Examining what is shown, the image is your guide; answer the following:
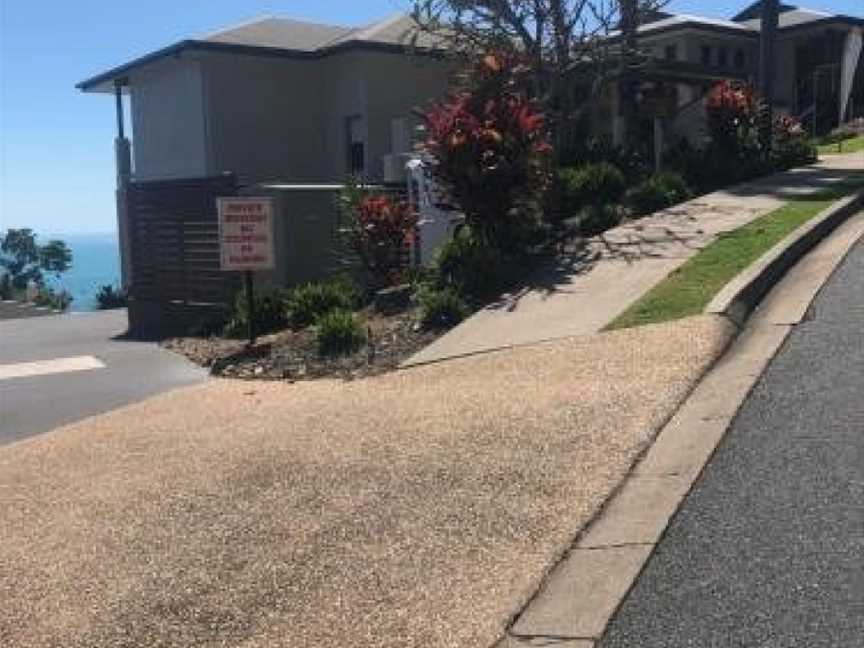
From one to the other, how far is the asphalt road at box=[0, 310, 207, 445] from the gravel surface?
3.89 feet

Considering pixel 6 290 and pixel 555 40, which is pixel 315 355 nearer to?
pixel 555 40

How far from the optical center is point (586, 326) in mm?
10508

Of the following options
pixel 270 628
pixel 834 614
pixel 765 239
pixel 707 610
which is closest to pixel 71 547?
pixel 270 628

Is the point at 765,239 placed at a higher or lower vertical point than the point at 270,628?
higher

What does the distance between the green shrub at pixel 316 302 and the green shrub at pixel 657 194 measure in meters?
3.99

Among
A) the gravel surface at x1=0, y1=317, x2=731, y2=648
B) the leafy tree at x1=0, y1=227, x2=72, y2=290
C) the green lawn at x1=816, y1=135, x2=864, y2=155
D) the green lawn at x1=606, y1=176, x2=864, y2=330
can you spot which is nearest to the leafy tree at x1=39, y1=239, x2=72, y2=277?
the leafy tree at x1=0, y1=227, x2=72, y2=290

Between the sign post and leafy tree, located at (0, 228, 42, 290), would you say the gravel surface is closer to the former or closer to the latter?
the sign post

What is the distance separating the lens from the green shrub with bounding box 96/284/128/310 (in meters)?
27.8

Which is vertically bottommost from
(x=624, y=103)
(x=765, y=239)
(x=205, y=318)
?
(x=205, y=318)

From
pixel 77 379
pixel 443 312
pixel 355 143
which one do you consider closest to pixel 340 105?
pixel 355 143

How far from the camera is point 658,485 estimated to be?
635cm

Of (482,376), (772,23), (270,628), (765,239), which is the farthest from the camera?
(772,23)

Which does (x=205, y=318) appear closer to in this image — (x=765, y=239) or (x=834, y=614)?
(x=765, y=239)

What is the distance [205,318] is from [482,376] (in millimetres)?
8342
